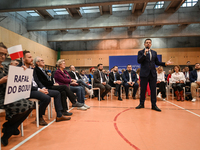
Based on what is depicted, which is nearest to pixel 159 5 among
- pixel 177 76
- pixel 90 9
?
pixel 90 9

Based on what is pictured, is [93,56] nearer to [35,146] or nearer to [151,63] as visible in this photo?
[151,63]

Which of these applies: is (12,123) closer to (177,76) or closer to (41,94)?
(41,94)

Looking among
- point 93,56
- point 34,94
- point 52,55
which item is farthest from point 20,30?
point 34,94

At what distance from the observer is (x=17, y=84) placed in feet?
4.58

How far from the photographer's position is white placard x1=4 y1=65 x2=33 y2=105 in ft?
4.14

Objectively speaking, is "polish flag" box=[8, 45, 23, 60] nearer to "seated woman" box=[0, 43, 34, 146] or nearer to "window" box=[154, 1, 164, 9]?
"seated woman" box=[0, 43, 34, 146]

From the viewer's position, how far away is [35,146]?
4.56 ft

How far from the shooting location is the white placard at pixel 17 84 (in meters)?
1.26

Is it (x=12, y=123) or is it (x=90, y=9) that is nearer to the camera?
(x=12, y=123)

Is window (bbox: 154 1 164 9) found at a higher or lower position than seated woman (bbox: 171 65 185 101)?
higher

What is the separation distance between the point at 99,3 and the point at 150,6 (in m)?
3.37

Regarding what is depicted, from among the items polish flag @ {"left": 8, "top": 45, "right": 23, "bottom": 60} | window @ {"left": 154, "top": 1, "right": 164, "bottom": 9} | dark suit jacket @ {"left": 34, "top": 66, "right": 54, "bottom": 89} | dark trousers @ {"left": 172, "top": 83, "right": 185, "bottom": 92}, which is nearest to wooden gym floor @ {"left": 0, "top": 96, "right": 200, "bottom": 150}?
dark suit jacket @ {"left": 34, "top": 66, "right": 54, "bottom": 89}

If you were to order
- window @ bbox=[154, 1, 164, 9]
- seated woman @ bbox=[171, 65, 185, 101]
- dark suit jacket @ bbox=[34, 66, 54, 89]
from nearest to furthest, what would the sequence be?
dark suit jacket @ bbox=[34, 66, 54, 89], seated woman @ bbox=[171, 65, 185, 101], window @ bbox=[154, 1, 164, 9]

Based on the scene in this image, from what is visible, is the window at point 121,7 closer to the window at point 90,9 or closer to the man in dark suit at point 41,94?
the window at point 90,9
